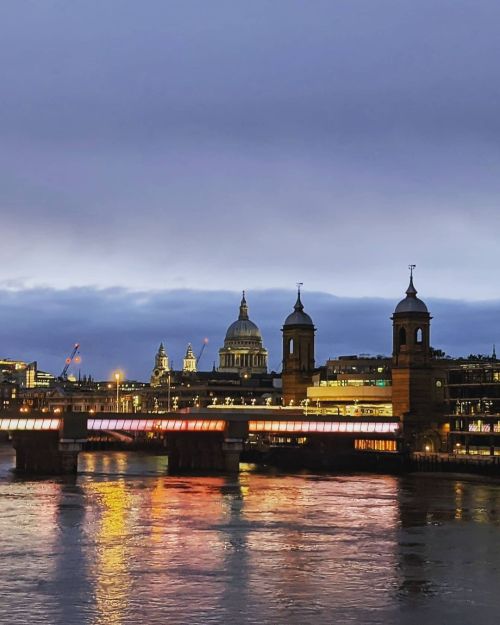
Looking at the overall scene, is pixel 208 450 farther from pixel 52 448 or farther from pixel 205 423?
pixel 52 448

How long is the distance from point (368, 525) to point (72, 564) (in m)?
29.4

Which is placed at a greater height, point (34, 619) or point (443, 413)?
point (443, 413)

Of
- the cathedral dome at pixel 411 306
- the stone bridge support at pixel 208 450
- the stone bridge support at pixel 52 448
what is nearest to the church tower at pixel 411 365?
the cathedral dome at pixel 411 306

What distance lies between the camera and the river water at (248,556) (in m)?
58.8

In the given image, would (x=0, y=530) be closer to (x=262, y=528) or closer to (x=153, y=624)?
(x=262, y=528)

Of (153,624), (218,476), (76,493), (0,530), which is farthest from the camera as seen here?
(218,476)

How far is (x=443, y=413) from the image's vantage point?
184 m

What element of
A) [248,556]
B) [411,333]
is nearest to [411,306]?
[411,333]

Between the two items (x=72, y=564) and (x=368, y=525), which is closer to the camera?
(x=72, y=564)

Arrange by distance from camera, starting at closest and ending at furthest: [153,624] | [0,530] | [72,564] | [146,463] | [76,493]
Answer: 1. [153,624]
2. [72,564]
3. [0,530]
4. [76,493]
5. [146,463]

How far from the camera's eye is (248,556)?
75.9 meters

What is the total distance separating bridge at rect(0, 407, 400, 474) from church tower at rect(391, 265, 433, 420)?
4850mm

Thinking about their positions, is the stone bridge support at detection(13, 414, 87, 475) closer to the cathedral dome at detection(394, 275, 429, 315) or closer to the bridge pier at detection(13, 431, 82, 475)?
the bridge pier at detection(13, 431, 82, 475)

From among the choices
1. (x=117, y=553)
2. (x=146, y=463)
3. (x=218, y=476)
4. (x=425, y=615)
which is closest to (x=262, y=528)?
(x=117, y=553)
